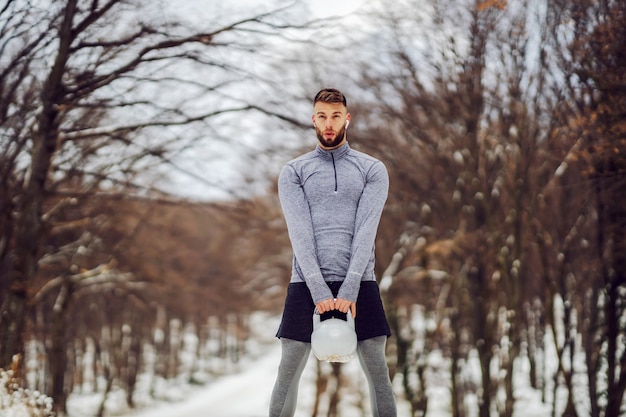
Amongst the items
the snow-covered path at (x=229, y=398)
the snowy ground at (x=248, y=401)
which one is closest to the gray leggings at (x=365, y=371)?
the snowy ground at (x=248, y=401)

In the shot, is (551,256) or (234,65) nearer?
(234,65)

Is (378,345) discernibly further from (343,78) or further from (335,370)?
(335,370)

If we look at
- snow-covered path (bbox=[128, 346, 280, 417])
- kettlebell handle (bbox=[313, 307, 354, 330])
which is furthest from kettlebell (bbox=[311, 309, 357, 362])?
snow-covered path (bbox=[128, 346, 280, 417])

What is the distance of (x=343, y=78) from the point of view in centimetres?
1659

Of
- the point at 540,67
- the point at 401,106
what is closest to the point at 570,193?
the point at 540,67

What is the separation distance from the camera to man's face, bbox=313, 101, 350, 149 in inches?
142

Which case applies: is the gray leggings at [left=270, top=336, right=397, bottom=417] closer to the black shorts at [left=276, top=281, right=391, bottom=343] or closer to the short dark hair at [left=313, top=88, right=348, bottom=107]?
the black shorts at [left=276, top=281, right=391, bottom=343]

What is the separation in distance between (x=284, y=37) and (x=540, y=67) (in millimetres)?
5536

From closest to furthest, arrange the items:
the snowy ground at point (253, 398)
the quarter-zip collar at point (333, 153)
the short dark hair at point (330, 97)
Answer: the short dark hair at point (330, 97), the quarter-zip collar at point (333, 153), the snowy ground at point (253, 398)

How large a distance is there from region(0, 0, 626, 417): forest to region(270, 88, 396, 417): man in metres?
4.22

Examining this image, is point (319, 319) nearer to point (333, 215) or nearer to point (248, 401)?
point (333, 215)

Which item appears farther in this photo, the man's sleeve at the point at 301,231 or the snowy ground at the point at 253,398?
the snowy ground at the point at 253,398

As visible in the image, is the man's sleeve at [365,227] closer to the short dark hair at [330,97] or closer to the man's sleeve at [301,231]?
the man's sleeve at [301,231]

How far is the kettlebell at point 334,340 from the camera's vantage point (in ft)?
10.6
